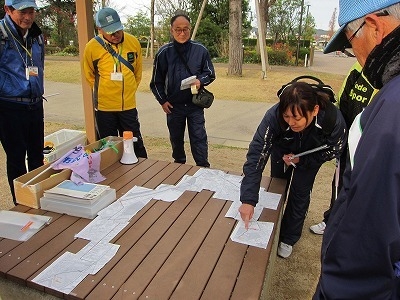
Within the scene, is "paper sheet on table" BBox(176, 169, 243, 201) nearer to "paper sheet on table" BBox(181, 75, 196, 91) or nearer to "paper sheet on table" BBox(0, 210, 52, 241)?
"paper sheet on table" BBox(0, 210, 52, 241)

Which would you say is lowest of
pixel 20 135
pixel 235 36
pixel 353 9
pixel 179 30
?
pixel 20 135

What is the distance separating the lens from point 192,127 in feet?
11.5

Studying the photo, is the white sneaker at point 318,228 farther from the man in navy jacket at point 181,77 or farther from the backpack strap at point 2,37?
the backpack strap at point 2,37

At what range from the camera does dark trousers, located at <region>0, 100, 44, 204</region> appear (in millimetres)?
2691

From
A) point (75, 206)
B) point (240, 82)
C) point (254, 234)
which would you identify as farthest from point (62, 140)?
point (240, 82)

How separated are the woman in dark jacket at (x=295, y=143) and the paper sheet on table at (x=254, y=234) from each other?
5 cm

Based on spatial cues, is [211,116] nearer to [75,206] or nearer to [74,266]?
[75,206]

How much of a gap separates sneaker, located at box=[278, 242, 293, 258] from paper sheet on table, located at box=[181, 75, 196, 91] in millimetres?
1705

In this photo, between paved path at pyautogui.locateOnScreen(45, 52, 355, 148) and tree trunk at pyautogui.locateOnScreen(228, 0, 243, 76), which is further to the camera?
tree trunk at pyautogui.locateOnScreen(228, 0, 243, 76)

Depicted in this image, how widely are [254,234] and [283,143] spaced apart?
0.74m

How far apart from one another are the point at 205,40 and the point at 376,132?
18440mm

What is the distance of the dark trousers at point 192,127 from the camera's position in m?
3.47

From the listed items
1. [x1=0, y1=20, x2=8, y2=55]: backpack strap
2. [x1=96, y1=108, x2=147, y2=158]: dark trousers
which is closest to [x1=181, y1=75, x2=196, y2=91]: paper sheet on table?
[x1=96, y1=108, x2=147, y2=158]: dark trousers

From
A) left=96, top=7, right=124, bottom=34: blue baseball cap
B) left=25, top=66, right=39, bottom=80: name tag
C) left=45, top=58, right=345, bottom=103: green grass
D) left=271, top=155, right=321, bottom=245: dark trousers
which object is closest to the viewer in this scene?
left=271, top=155, right=321, bottom=245: dark trousers
